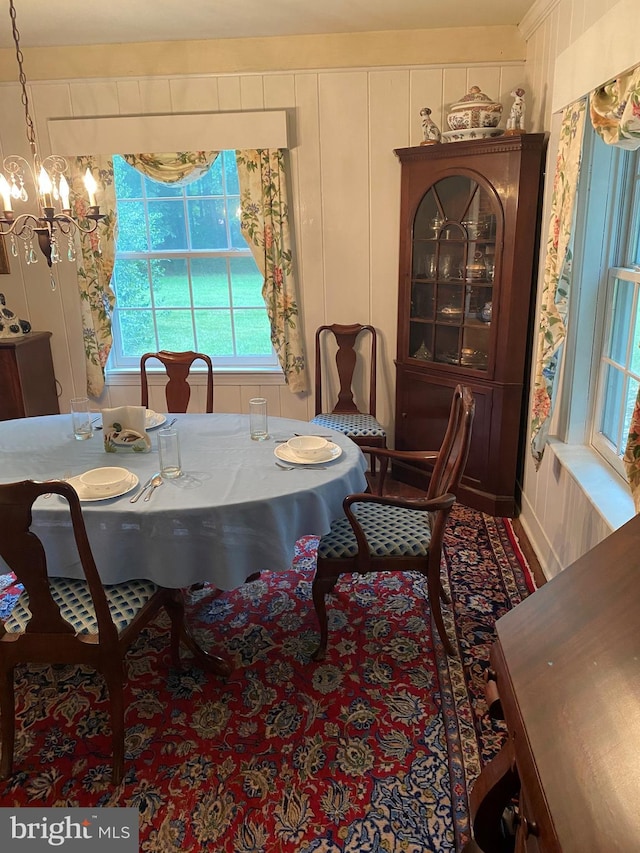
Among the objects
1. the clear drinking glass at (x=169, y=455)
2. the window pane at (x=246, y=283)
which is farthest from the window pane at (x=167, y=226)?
the clear drinking glass at (x=169, y=455)

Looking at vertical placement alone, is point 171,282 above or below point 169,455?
above

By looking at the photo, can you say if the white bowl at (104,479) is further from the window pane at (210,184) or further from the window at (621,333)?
the window pane at (210,184)

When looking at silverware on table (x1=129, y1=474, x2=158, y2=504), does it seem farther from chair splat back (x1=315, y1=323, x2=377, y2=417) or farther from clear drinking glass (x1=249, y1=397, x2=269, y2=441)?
chair splat back (x1=315, y1=323, x2=377, y2=417)

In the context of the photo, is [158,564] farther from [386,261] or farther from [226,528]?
[386,261]

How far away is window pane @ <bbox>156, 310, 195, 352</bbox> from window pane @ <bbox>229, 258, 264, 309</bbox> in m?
0.37

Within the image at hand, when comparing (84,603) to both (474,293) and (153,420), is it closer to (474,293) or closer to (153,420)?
(153,420)

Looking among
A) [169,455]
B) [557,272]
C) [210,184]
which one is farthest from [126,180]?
[557,272]

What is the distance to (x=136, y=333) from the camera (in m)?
4.23

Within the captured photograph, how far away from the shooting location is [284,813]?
5.53 feet

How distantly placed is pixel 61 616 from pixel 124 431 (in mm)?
833

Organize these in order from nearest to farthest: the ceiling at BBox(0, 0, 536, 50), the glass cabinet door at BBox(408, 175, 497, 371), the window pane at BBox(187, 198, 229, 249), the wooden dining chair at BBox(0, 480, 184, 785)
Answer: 1. the wooden dining chair at BBox(0, 480, 184, 785)
2. the ceiling at BBox(0, 0, 536, 50)
3. the glass cabinet door at BBox(408, 175, 497, 371)
4. the window pane at BBox(187, 198, 229, 249)

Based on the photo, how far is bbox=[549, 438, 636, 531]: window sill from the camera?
2037mm

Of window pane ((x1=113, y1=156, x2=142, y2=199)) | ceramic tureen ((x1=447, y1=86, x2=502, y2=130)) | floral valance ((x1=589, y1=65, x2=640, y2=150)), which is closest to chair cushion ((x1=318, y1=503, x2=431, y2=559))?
floral valance ((x1=589, y1=65, x2=640, y2=150))

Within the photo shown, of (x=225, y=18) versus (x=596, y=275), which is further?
(x=225, y=18)
